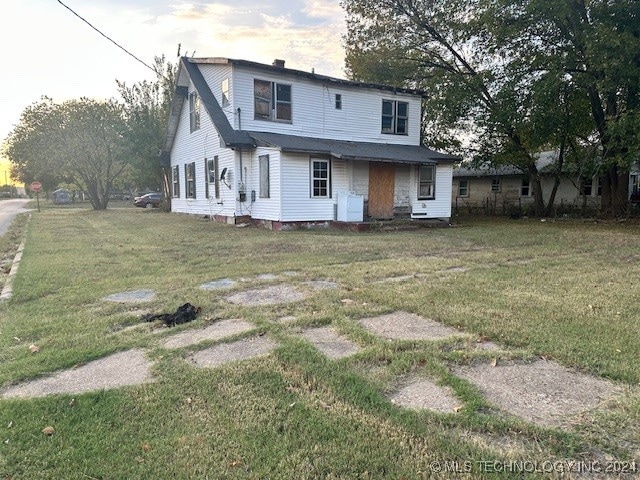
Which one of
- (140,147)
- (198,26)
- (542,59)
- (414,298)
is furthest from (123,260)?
(140,147)

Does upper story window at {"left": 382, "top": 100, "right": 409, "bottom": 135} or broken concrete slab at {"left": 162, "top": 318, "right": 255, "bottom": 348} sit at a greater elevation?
upper story window at {"left": 382, "top": 100, "right": 409, "bottom": 135}

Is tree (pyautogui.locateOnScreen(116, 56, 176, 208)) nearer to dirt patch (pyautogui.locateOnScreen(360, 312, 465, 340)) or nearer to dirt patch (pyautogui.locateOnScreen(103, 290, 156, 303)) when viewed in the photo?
dirt patch (pyautogui.locateOnScreen(103, 290, 156, 303))

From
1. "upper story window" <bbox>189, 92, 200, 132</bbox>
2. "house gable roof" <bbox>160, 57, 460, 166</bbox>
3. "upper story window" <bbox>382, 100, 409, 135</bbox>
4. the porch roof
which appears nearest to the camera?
the porch roof

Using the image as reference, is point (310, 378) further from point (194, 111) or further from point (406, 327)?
point (194, 111)

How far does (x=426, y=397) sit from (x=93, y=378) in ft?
7.59

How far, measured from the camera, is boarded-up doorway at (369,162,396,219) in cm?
1570

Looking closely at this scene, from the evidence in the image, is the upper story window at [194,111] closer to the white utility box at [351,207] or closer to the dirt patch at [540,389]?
the white utility box at [351,207]

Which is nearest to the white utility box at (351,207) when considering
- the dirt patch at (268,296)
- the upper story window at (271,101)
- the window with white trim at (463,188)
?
the upper story window at (271,101)

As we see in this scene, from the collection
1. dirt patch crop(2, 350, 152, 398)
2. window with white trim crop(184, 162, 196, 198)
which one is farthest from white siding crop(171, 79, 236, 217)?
dirt patch crop(2, 350, 152, 398)

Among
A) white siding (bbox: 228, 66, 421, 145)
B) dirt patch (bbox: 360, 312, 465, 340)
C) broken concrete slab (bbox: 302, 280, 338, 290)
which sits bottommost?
dirt patch (bbox: 360, 312, 465, 340)

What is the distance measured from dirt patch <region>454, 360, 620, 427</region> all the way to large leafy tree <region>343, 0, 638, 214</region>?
48.9 ft

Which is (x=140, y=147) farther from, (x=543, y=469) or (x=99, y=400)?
(x=543, y=469)

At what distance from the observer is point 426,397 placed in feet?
8.73

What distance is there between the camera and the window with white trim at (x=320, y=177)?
14.4 meters
